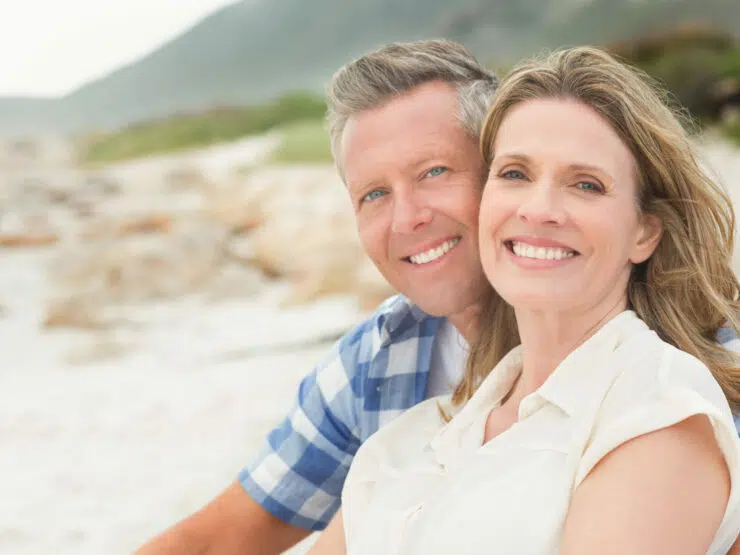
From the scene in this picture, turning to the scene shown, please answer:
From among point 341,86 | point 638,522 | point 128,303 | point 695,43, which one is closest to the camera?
point 638,522

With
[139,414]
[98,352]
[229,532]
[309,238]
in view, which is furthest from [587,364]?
[309,238]

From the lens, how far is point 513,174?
1104 mm

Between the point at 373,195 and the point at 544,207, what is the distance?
1.59ft

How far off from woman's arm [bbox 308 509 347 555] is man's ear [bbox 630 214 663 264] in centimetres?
56

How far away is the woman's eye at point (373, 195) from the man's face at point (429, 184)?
0.01 m

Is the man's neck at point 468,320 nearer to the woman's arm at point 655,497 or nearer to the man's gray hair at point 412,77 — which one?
the man's gray hair at point 412,77

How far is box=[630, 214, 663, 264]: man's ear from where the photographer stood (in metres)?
1.10

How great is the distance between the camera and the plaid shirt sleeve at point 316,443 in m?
1.58

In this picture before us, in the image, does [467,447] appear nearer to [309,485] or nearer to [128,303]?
[309,485]

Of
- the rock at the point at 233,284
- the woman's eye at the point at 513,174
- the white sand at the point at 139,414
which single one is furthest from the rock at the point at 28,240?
the woman's eye at the point at 513,174

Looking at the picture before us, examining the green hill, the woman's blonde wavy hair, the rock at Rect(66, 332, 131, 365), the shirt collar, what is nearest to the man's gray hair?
the woman's blonde wavy hair

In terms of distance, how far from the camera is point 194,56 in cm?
1056

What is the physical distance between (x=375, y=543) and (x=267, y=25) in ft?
31.8

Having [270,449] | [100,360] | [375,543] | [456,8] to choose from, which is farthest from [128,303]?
[375,543]
